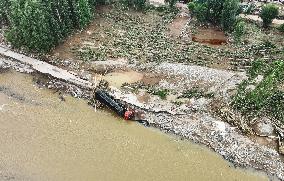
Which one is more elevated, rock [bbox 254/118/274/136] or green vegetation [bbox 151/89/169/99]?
green vegetation [bbox 151/89/169/99]

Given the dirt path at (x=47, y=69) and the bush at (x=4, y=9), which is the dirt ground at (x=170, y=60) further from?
the bush at (x=4, y=9)

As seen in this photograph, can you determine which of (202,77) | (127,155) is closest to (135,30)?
(202,77)

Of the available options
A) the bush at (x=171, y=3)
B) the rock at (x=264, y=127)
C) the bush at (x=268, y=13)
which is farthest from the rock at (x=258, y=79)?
the bush at (x=171, y=3)

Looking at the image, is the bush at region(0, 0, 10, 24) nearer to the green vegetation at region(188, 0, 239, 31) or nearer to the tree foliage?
the tree foliage

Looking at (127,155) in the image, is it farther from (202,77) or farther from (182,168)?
(202,77)

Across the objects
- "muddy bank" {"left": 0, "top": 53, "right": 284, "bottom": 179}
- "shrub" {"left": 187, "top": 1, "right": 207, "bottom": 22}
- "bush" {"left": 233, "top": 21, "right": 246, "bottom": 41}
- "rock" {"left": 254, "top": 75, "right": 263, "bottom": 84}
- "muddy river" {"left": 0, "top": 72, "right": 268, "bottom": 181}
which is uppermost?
"shrub" {"left": 187, "top": 1, "right": 207, "bottom": 22}

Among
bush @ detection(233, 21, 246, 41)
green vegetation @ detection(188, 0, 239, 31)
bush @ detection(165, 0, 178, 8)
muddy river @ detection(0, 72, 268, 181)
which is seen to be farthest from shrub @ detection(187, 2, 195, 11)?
muddy river @ detection(0, 72, 268, 181)
